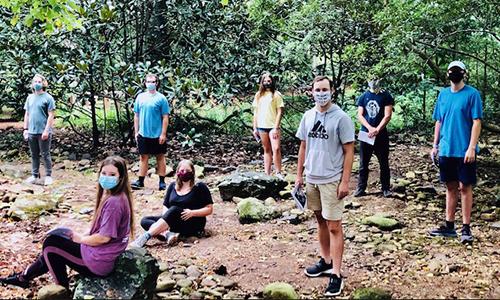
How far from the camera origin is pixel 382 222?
6.21m

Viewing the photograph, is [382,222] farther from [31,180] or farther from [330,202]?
[31,180]

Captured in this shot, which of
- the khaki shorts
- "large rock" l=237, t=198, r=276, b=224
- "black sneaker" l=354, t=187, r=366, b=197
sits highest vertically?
the khaki shorts

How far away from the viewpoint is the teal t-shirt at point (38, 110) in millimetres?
8219

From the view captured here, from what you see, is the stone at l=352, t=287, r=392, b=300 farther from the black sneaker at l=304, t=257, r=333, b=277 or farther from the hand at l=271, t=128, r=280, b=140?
the hand at l=271, t=128, r=280, b=140

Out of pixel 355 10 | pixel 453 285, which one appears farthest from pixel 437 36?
pixel 453 285

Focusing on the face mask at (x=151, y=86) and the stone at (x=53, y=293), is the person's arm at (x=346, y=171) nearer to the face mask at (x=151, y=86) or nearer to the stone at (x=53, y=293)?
the stone at (x=53, y=293)

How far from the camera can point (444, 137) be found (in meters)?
5.55

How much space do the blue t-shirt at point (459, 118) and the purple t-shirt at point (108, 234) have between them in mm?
3317

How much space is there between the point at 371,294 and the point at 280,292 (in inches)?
27.6

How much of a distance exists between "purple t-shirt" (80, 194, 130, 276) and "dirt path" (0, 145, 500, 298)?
0.76 metres

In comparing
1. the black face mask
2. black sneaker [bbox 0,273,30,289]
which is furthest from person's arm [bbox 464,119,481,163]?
black sneaker [bbox 0,273,30,289]

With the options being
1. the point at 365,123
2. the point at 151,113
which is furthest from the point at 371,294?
the point at 151,113

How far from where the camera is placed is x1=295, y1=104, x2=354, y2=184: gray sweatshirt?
434 centimetres

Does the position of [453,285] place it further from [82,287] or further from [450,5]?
[450,5]
